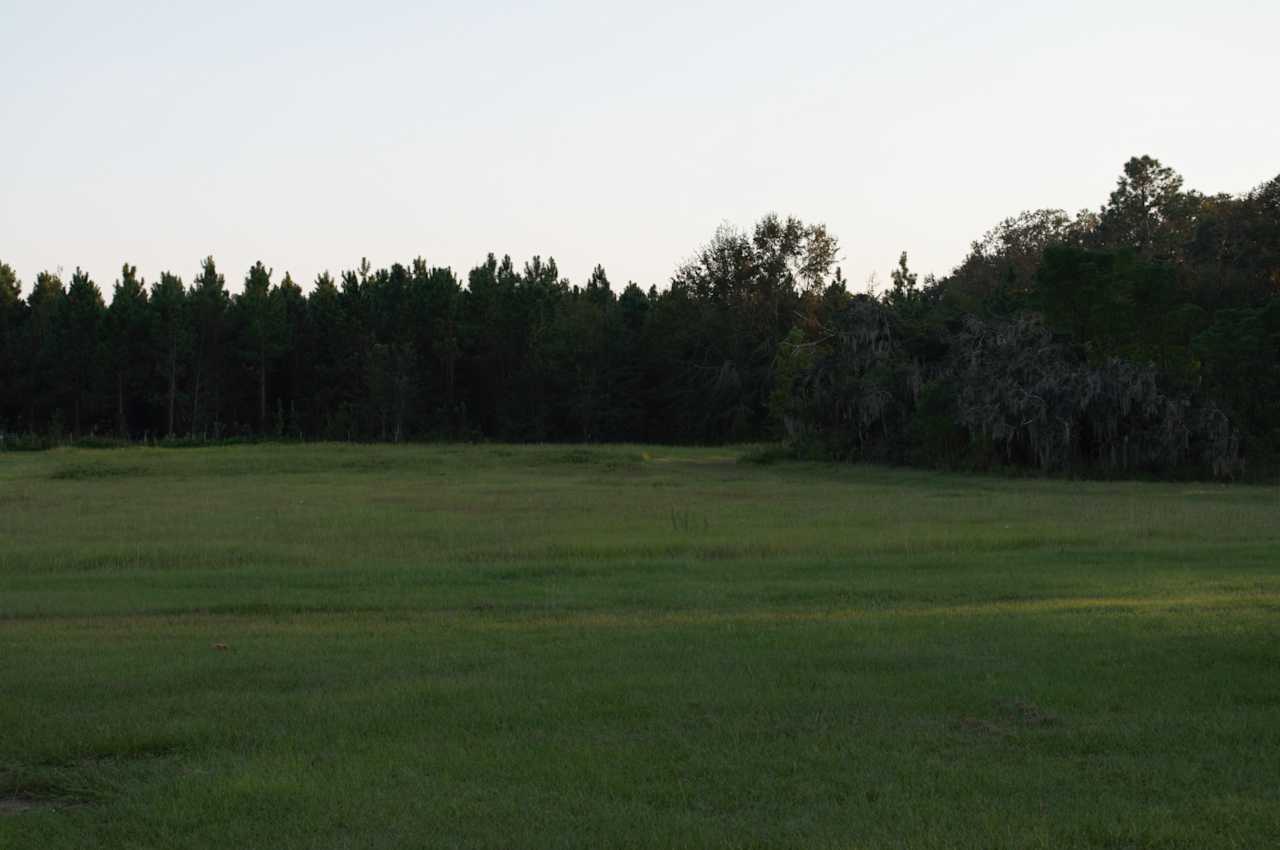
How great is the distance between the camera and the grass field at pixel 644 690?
633 cm

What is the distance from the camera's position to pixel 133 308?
255 ft

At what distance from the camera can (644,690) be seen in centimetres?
905

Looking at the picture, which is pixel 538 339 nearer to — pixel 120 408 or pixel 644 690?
pixel 120 408

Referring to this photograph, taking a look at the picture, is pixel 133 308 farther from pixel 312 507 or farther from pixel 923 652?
pixel 923 652

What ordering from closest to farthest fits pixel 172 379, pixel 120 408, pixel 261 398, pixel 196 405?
pixel 172 379
pixel 120 408
pixel 196 405
pixel 261 398

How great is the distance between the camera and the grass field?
249 inches

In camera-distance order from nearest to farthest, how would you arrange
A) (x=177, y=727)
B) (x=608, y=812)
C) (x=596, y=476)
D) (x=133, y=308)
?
(x=608, y=812) < (x=177, y=727) < (x=596, y=476) < (x=133, y=308)

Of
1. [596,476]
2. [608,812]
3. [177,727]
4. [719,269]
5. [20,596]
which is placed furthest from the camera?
[719,269]

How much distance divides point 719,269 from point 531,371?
15484 mm

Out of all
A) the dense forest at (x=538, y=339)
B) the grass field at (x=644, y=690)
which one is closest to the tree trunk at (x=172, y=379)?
the dense forest at (x=538, y=339)

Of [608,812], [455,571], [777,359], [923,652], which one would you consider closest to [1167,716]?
[923,652]

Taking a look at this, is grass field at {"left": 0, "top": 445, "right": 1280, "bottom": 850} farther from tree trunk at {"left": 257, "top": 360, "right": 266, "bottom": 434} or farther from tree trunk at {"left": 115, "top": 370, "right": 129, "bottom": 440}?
tree trunk at {"left": 257, "top": 360, "right": 266, "bottom": 434}

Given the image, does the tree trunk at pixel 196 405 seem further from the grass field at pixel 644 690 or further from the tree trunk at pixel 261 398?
the grass field at pixel 644 690

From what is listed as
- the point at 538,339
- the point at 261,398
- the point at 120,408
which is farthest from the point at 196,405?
the point at 538,339
